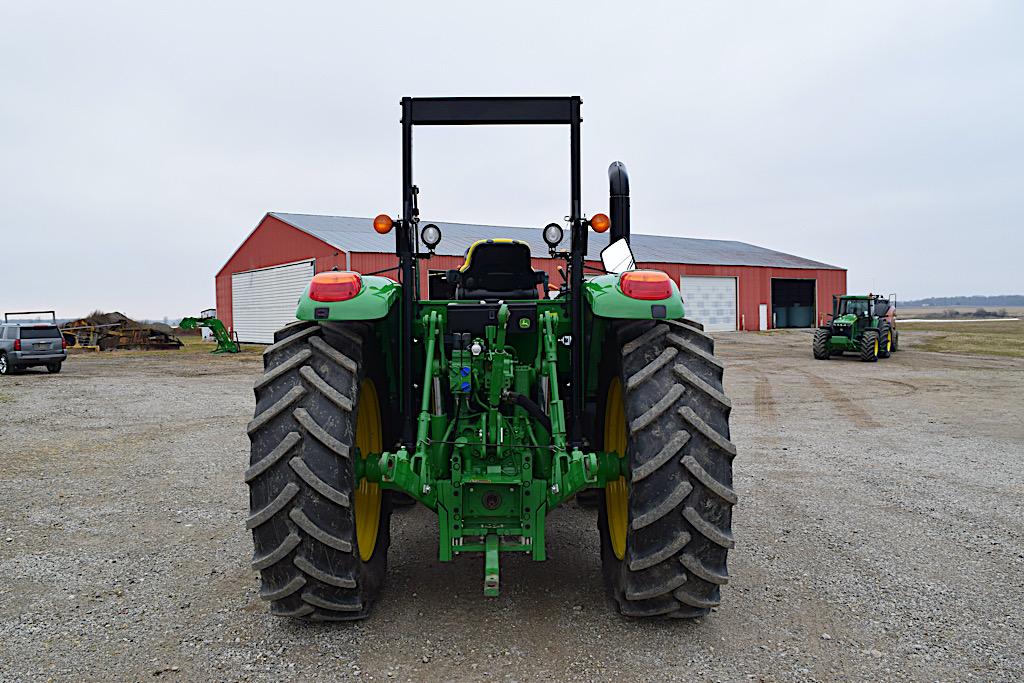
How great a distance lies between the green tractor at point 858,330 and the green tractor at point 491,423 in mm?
19652

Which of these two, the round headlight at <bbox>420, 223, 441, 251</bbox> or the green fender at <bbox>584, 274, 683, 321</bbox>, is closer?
the green fender at <bbox>584, 274, 683, 321</bbox>

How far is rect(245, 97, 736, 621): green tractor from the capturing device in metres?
3.36

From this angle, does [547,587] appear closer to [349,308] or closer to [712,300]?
[349,308]

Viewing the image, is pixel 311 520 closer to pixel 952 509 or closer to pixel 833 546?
pixel 833 546

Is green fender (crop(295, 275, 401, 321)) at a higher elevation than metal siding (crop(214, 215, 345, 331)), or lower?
lower

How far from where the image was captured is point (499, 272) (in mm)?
4723

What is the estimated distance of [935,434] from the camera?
954 centimetres

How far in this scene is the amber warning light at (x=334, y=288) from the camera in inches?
145

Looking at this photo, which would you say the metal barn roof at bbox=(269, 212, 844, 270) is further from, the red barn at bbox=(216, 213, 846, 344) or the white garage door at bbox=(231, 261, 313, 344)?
the white garage door at bbox=(231, 261, 313, 344)

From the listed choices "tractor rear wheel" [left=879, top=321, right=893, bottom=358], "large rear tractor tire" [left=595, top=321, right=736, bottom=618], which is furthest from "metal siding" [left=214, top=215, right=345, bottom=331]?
"large rear tractor tire" [left=595, top=321, right=736, bottom=618]

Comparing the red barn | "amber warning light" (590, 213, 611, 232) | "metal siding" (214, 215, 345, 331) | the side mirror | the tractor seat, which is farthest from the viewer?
the red barn

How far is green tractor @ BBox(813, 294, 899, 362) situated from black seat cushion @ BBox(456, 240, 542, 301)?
19.6 meters

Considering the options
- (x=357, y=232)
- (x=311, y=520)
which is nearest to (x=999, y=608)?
(x=311, y=520)

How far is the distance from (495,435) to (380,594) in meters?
1.08
